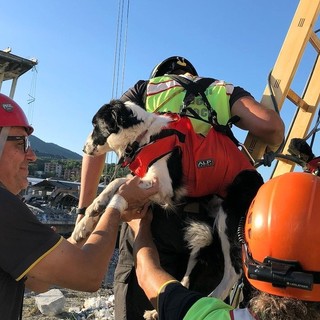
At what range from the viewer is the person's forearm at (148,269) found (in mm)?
2209

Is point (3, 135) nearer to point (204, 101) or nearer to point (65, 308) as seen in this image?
point (204, 101)

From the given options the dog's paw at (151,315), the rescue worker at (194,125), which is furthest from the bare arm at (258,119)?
the dog's paw at (151,315)

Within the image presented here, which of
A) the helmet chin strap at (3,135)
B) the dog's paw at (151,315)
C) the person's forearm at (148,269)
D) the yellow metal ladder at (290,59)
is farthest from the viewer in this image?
the yellow metal ladder at (290,59)

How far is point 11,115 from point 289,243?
1.70m

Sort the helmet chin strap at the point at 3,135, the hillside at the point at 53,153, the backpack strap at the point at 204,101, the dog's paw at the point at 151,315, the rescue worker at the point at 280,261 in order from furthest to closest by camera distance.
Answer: the hillside at the point at 53,153, the backpack strap at the point at 204,101, the dog's paw at the point at 151,315, the helmet chin strap at the point at 3,135, the rescue worker at the point at 280,261

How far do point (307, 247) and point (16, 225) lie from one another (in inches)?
53.0

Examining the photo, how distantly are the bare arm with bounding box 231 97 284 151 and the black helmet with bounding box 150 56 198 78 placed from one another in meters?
0.73

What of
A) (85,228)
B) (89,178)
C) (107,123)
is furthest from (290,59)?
(85,228)

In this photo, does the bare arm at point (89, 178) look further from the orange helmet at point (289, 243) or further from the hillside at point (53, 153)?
the hillside at point (53, 153)

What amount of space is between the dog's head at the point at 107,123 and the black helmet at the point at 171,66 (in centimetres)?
41

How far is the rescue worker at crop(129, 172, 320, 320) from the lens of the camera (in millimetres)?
1591

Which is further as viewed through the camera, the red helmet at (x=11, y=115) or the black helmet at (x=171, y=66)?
the black helmet at (x=171, y=66)

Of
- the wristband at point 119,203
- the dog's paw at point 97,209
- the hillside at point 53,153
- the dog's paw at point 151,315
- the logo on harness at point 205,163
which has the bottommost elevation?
the hillside at point 53,153

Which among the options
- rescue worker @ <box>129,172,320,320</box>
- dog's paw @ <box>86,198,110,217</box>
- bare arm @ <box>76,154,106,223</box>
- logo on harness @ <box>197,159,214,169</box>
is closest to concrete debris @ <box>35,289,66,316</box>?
bare arm @ <box>76,154,106,223</box>
